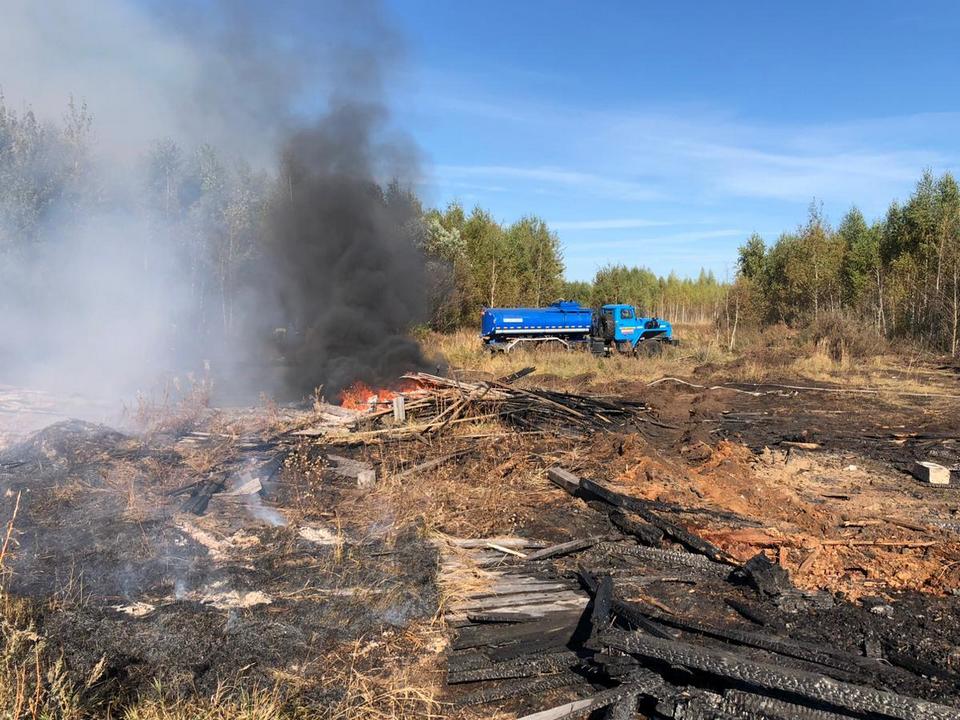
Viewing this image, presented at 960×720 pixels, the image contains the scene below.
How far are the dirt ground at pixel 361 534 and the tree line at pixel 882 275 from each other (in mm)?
16186

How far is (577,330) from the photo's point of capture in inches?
955

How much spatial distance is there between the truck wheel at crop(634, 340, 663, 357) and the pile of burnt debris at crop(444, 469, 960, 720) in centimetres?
1815

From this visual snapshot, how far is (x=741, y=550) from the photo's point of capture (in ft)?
18.2

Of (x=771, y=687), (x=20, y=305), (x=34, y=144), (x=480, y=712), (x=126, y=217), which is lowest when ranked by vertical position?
(x=480, y=712)

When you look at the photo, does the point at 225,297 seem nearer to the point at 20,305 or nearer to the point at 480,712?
the point at 20,305

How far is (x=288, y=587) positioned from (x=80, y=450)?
539 centimetres

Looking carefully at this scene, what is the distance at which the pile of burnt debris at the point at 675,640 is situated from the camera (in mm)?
3203

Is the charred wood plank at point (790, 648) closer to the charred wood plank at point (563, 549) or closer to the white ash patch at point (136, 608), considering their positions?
the charred wood plank at point (563, 549)

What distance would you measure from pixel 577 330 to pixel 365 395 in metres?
13.9

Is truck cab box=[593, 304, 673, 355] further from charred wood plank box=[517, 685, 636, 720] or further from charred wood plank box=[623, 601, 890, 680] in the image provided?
charred wood plank box=[517, 685, 636, 720]

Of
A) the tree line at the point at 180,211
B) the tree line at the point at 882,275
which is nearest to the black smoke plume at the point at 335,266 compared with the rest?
the tree line at the point at 180,211

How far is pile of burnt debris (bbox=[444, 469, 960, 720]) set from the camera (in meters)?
3.20

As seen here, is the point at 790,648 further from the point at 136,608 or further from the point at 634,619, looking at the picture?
the point at 136,608

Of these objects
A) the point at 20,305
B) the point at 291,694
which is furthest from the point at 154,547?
the point at 20,305
